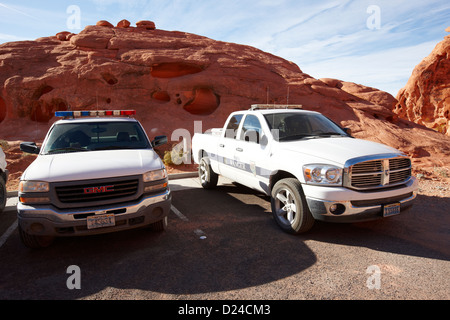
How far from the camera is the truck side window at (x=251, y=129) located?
17.7 feet

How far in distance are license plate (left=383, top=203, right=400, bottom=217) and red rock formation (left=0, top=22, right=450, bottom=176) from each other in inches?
499

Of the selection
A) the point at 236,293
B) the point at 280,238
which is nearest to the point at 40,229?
the point at 236,293

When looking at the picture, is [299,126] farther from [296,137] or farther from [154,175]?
[154,175]

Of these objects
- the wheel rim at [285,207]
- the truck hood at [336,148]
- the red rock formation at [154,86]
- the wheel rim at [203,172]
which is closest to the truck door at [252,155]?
the wheel rim at [285,207]

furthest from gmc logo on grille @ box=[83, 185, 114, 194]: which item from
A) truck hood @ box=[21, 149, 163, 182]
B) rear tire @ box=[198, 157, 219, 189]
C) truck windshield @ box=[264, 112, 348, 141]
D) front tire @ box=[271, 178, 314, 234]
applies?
A: rear tire @ box=[198, 157, 219, 189]

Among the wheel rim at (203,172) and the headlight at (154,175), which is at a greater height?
the headlight at (154,175)

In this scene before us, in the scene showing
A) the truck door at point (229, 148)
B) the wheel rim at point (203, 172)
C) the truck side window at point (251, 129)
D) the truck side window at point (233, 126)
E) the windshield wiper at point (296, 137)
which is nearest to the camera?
the windshield wiper at point (296, 137)

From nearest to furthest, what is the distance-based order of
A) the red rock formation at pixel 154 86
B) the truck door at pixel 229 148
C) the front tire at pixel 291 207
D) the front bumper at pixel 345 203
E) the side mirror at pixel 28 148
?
the front bumper at pixel 345 203, the front tire at pixel 291 207, the side mirror at pixel 28 148, the truck door at pixel 229 148, the red rock formation at pixel 154 86

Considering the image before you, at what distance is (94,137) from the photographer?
5238 millimetres

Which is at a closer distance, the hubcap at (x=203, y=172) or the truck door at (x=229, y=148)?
the truck door at (x=229, y=148)

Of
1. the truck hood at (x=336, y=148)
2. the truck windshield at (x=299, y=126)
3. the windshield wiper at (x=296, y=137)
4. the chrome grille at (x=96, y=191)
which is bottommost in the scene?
the chrome grille at (x=96, y=191)

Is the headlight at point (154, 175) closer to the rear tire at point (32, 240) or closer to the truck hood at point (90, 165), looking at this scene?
the truck hood at point (90, 165)

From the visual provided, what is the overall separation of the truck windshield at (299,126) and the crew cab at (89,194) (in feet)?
7.46

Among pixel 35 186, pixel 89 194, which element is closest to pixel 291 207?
pixel 89 194
